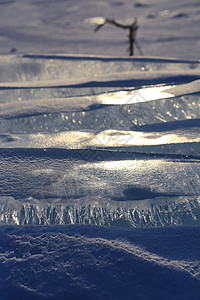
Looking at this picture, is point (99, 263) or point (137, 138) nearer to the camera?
point (99, 263)

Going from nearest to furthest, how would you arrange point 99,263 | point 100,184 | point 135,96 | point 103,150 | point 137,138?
point 99,263 → point 100,184 → point 103,150 → point 137,138 → point 135,96

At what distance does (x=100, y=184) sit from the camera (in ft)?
3.83

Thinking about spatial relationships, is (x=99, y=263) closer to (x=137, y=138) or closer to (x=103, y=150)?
(x=103, y=150)

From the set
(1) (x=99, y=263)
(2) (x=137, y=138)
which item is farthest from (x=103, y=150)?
(1) (x=99, y=263)

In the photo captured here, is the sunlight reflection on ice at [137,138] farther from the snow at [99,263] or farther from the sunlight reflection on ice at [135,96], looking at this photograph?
the snow at [99,263]

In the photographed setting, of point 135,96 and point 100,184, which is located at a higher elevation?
point 100,184

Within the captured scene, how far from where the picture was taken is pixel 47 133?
5.28ft

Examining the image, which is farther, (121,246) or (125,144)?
(125,144)

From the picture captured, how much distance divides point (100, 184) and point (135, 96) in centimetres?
87

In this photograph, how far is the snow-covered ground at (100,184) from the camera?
0.83 meters

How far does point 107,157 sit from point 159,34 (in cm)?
374

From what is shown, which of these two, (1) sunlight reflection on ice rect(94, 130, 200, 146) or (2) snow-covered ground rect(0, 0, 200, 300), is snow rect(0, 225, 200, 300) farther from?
(1) sunlight reflection on ice rect(94, 130, 200, 146)

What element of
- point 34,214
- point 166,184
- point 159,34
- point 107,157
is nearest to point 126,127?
point 107,157

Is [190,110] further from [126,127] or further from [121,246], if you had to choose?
[121,246]
